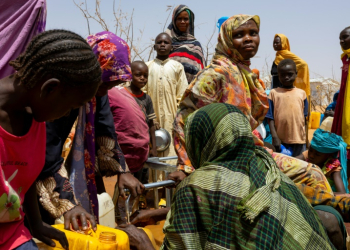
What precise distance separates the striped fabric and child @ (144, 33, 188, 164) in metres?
4.23

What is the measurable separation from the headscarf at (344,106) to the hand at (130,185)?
4.34 meters

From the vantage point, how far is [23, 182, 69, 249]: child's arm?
2.05 m

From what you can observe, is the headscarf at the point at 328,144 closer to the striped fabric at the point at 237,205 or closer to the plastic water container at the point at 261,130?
the plastic water container at the point at 261,130

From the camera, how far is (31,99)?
5.62ft

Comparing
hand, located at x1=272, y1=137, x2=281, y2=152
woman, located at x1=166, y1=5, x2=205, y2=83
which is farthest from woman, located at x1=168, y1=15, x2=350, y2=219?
woman, located at x1=166, y1=5, x2=205, y2=83

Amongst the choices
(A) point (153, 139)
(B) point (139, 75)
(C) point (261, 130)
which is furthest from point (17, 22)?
(C) point (261, 130)

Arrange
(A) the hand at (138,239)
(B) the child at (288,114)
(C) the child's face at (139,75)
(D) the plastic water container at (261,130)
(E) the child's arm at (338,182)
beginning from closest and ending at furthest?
(A) the hand at (138,239) → (E) the child's arm at (338,182) → (C) the child's face at (139,75) → (D) the plastic water container at (261,130) → (B) the child at (288,114)

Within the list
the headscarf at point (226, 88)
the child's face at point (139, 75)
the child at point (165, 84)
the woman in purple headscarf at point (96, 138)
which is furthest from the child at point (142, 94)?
the woman in purple headscarf at point (96, 138)

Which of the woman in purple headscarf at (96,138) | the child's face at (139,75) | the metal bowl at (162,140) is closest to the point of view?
the woman in purple headscarf at (96,138)

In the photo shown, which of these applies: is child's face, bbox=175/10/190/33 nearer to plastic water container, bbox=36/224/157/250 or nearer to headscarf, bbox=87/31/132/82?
headscarf, bbox=87/31/132/82

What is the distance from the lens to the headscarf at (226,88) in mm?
3439

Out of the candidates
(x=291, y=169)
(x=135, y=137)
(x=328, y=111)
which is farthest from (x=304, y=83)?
(x=291, y=169)

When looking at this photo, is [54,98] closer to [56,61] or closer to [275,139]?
[56,61]

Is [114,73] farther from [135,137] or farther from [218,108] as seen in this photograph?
[135,137]
